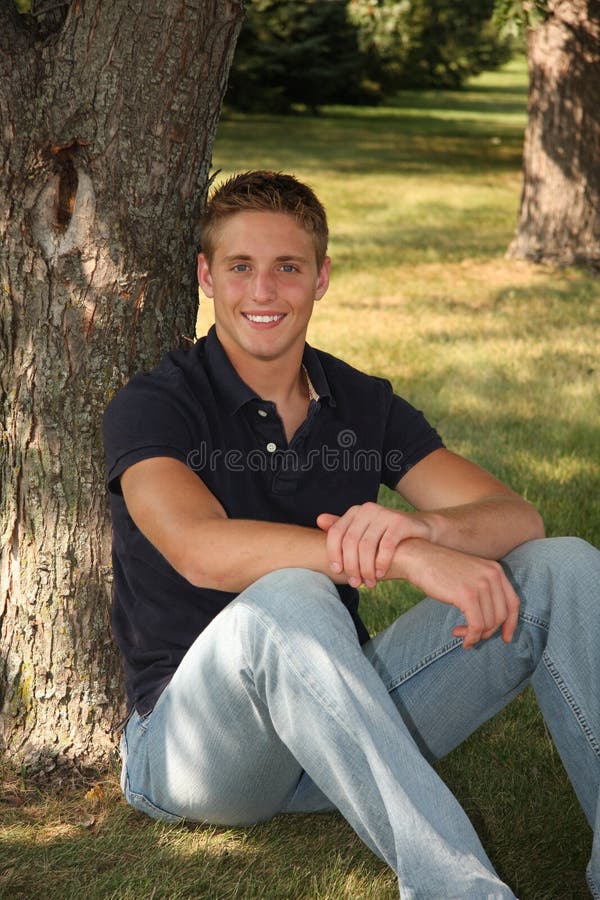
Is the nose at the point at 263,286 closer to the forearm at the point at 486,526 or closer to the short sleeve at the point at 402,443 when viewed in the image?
the short sleeve at the point at 402,443

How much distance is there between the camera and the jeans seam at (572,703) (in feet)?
8.21

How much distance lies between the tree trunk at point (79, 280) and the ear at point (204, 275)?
8 centimetres

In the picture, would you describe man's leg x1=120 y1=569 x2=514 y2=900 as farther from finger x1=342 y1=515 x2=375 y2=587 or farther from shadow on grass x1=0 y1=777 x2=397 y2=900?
shadow on grass x1=0 y1=777 x2=397 y2=900

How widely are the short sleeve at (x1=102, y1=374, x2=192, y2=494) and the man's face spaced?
251 mm

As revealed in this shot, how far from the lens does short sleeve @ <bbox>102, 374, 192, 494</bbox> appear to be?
265cm

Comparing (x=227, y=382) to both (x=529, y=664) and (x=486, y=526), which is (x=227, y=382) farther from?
(x=529, y=664)

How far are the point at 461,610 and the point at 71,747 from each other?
1.30 meters

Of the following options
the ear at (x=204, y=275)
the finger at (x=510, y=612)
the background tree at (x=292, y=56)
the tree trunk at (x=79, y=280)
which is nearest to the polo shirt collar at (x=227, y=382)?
the ear at (x=204, y=275)

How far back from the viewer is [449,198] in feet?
50.7

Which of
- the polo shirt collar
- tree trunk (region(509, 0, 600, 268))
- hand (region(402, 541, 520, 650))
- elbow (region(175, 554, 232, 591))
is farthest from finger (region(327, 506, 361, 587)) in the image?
tree trunk (region(509, 0, 600, 268))

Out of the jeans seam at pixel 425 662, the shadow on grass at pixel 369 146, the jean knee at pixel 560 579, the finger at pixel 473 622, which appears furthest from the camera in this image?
the shadow on grass at pixel 369 146

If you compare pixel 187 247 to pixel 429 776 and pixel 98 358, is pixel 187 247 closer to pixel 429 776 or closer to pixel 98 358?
pixel 98 358

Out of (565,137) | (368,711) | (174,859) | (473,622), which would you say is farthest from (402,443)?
(565,137)

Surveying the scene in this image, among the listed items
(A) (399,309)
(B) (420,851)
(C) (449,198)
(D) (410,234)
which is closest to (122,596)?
(B) (420,851)
